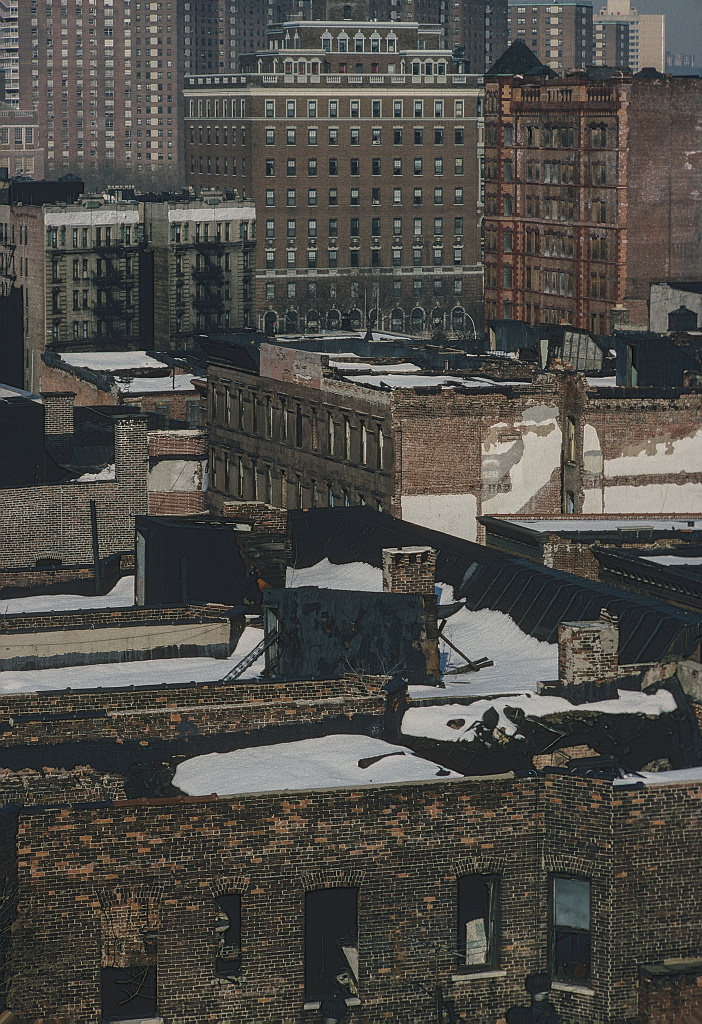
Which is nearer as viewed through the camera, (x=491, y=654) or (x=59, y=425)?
(x=491, y=654)

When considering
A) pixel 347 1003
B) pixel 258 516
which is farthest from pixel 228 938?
pixel 258 516

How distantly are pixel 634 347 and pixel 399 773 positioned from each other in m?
45.5

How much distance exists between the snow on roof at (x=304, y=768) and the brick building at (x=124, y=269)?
382 ft

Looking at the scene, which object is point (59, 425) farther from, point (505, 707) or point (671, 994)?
point (671, 994)

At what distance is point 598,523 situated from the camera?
57.9 meters

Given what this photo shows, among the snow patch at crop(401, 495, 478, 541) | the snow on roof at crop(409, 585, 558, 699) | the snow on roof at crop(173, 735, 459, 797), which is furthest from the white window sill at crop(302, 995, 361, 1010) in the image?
the snow patch at crop(401, 495, 478, 541)

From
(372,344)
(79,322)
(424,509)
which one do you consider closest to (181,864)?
(424,509)

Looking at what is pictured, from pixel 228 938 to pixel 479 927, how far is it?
4040 millimetres

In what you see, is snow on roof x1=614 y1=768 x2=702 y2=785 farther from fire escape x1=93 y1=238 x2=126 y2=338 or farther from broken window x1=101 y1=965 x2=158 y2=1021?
fire escape x1=93 y1=238 x2=126 y2=338

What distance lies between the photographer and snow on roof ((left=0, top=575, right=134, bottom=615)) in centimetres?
4778

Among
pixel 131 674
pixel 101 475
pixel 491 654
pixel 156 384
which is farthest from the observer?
pixel 156 384

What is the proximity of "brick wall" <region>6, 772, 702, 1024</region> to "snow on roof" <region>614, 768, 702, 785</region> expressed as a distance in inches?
6.9

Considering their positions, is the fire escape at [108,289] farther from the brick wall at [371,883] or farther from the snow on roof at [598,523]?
the brick wall at [371,883]

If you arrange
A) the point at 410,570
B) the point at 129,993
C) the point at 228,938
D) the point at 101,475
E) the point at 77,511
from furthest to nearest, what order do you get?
the point at 101,475, the point at 77,511, the point at 410,570, the point at 228,938, the point at 129,993
